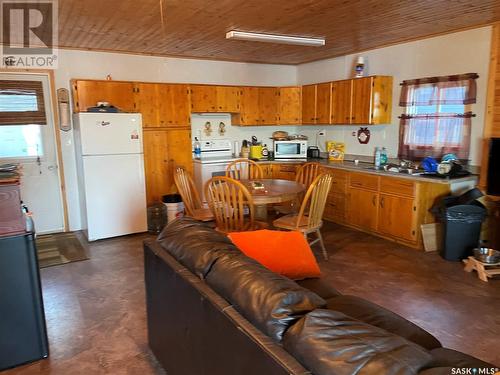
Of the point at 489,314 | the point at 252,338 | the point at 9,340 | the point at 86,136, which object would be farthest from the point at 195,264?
the point at 86,136

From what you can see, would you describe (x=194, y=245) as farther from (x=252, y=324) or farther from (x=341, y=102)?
(x=341, y=102)

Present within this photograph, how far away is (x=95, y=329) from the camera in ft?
9.24

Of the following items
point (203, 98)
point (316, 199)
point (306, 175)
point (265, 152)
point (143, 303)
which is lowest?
point (143, 303)

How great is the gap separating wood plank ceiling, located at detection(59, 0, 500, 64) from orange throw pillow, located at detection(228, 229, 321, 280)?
2.04m

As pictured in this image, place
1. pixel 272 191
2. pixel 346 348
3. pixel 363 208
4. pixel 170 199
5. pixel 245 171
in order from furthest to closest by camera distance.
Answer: pixel 245 171, pixel 170 199, pixel 363 208, pixel 272 191, pixel 346 348

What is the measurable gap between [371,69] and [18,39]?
181 inches

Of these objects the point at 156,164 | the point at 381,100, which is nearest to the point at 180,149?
the point at 156,164

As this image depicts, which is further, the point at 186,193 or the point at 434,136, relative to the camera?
the point at 434,136

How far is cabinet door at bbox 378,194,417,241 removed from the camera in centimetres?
442

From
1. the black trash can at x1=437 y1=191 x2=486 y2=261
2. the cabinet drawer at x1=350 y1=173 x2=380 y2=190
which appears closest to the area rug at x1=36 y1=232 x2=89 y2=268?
the cabinet drawer at x1=350 y1=173 x2=380 y2=190

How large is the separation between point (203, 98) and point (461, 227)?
3911 mm

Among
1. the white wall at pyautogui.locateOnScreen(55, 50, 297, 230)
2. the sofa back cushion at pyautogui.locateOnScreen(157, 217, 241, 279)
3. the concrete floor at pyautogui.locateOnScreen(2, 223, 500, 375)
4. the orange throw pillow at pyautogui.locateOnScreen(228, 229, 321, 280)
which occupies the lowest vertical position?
the concrete floor at pyautogui.locateOnScreen(2, 223, 500, 375)

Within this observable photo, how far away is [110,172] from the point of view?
483 cm

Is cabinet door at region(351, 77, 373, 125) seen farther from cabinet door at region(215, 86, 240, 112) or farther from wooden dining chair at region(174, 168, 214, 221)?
wooden dining chair at region(174, 168, 214, 221)
